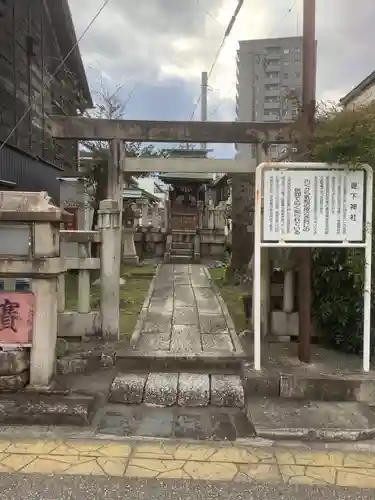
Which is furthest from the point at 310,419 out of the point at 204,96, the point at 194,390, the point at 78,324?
the point at 204,96

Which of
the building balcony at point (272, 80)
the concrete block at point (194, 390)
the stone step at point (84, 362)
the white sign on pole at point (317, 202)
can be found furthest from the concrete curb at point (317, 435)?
the building balcony at point (272, 80)

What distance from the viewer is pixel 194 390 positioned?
4.73 meters

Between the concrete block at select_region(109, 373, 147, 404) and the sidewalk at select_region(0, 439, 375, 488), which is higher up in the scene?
the concrete block at select_region(109, 373, 147, 404)

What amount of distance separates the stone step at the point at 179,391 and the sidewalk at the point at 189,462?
2.61 ft

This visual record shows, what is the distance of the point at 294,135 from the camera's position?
5555 millimetres

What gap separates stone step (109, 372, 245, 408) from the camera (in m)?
4.64

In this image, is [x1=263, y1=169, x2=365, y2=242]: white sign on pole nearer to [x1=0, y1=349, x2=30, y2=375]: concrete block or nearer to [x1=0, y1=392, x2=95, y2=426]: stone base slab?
[x1=0, y1=392, x2=95, y2=426]: stone base slab

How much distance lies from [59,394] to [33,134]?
30.0 feet

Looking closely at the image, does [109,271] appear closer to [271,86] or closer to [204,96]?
[271,86]

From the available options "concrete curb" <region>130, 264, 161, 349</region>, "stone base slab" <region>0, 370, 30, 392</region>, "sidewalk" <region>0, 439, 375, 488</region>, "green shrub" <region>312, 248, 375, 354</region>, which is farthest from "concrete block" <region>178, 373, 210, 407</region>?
"green shrub" <region>312, 248, 375, 354</region>

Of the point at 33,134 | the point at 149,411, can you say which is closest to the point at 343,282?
the point at 149,411

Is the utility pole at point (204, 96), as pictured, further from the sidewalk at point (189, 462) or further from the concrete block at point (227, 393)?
the sidewalk at point (189, 462)

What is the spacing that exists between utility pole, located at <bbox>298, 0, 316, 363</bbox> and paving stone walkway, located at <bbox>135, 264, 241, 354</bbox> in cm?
96

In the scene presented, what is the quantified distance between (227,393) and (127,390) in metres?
1.07
